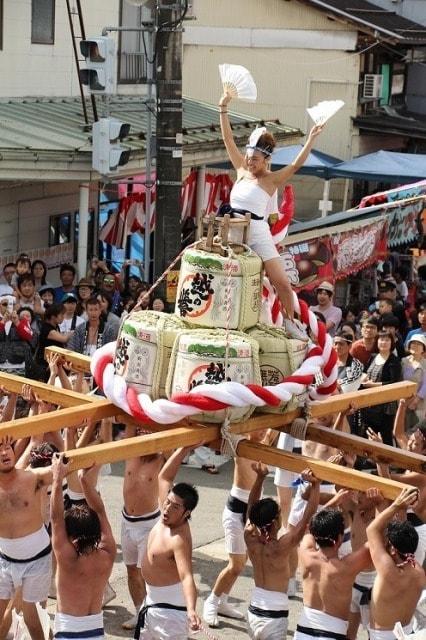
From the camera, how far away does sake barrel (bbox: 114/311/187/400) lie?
7.25 metres

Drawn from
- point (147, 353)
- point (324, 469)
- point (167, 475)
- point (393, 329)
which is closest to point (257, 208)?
point (147, 353)

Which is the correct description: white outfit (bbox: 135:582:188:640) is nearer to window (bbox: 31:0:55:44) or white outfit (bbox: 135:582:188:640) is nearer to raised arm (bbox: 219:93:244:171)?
raised arm (bbox: 219:93:244:171)

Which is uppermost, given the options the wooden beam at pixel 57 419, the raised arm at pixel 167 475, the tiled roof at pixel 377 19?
the tiled roof at pixel 377 19

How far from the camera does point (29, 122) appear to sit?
54.1 ft

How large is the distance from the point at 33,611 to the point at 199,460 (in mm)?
4859

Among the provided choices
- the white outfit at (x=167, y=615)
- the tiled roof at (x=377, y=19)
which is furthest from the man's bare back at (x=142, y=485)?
the tiled roof at (x=377, y=19)

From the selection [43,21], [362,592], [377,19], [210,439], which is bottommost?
[362,592]

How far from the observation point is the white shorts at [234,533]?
980cm

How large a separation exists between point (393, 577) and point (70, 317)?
695 centimetres

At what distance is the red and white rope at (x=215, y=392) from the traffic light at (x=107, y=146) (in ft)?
24.1

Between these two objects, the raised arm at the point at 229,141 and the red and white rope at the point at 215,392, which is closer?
the red and white rope at the point at 215,392

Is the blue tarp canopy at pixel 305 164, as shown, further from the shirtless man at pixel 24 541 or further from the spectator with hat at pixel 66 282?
the shirtless man at pixel 24 541

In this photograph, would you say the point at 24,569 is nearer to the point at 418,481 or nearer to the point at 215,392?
the point at 215,392

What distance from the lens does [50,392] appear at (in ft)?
26.2
